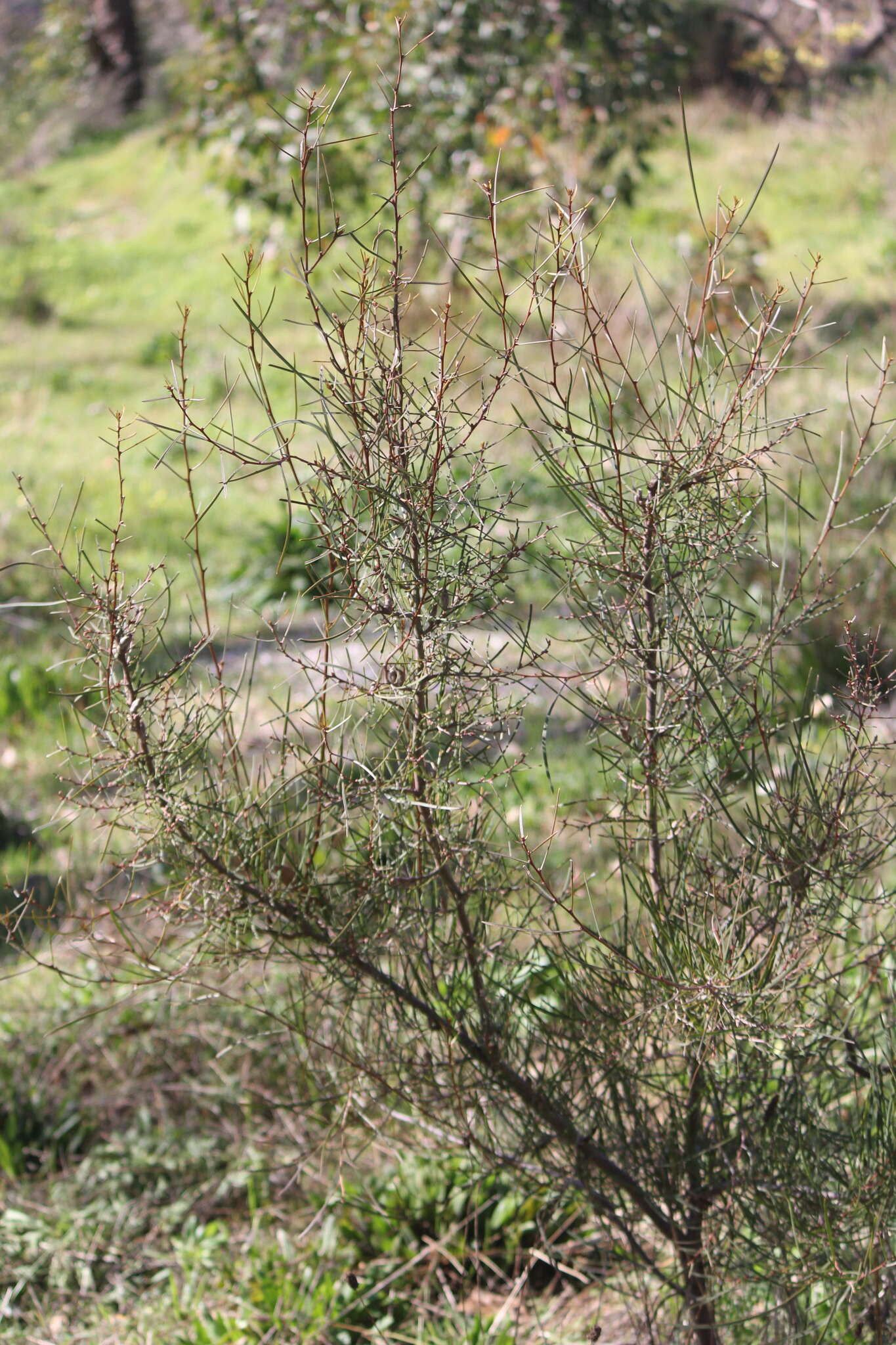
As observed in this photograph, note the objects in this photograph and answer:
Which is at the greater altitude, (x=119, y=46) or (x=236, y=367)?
(x=119, y=46)

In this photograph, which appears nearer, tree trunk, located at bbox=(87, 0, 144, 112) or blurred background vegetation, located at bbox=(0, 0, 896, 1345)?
blurred background vegetation, located at bbox=(0, 0, 896, 1345)

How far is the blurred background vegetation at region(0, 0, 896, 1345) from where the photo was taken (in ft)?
7.17

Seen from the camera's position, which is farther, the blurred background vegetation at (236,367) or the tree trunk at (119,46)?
the tree trunk at (119,46)

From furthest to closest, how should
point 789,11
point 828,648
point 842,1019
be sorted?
point 789,11
point 828,648
point 842,1019

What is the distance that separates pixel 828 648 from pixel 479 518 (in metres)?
3.14

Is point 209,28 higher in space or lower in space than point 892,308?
higher

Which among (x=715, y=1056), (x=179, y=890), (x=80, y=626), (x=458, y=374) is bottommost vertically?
(x=715, y=1056)

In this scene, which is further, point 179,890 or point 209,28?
point 209,28

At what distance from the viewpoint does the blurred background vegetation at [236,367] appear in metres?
2.19

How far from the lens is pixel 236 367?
8.78 m

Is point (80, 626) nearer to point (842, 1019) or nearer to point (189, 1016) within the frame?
point (842, 1019)

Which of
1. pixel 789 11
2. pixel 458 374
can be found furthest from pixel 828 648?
pixel 789 11

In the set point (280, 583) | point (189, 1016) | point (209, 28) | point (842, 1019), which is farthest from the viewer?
point (209, 28)

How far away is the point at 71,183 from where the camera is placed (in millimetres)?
18719
